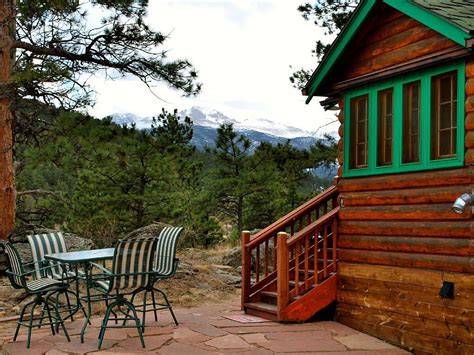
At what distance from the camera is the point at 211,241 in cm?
2192

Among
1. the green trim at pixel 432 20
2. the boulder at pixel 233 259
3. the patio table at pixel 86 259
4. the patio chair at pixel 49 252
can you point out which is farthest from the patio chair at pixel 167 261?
the boulder at pixel 233 259

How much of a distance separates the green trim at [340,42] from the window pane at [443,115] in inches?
50.8

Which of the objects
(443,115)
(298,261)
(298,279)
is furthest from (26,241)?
(443,115)

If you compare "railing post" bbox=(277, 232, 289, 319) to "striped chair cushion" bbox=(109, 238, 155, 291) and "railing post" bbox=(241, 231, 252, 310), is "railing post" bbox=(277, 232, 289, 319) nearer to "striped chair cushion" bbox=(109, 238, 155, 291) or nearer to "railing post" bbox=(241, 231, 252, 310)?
"railing post" bbox=(241, 231, 252, 310)

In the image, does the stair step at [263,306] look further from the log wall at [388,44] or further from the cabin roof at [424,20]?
the log wall at [388,44]

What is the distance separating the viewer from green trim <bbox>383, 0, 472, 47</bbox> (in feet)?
18.2

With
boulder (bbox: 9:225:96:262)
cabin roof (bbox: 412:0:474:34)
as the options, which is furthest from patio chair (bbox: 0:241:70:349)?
cabin roof (bbox: 412:0:474:34)

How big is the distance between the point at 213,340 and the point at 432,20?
4098 millimetres

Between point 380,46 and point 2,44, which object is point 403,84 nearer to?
point 380,46

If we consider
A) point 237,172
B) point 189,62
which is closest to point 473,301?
point 189,62

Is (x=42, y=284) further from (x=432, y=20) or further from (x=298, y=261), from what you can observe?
(x=432, y=20)

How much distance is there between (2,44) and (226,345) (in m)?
8.20

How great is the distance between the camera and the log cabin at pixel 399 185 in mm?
5801

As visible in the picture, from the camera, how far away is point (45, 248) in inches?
304
